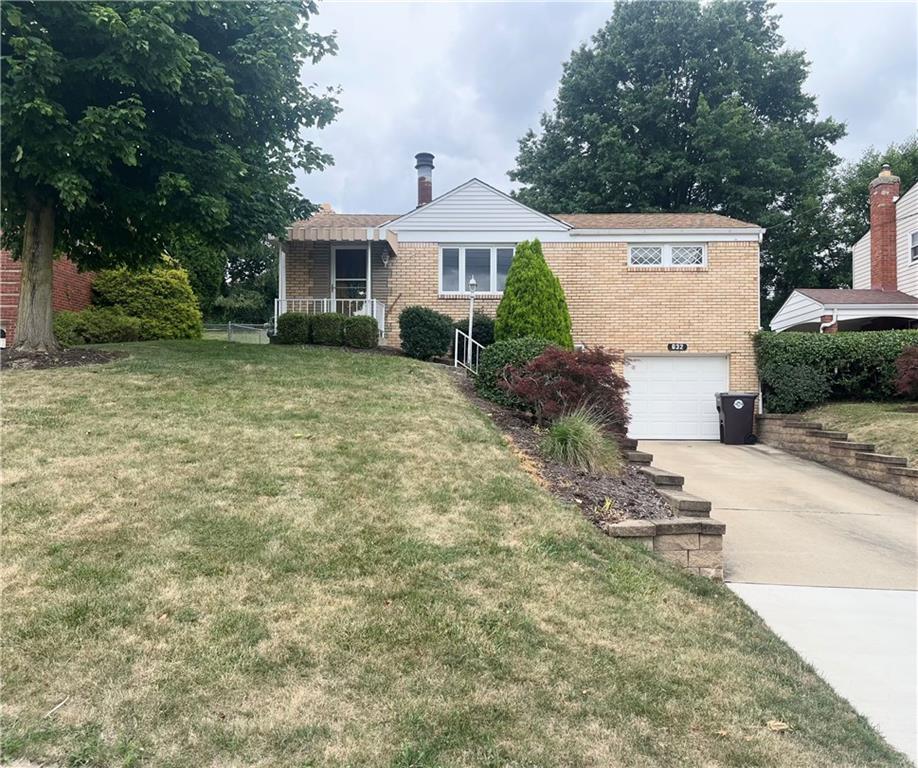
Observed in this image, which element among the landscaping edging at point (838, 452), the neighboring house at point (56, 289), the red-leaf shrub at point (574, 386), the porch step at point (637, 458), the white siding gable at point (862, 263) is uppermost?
the white siding gable at point (862, 263)

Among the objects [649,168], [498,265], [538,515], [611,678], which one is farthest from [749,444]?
[649,168]

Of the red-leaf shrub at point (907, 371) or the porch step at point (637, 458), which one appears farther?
the red-leaf shrub at point (907, 371)

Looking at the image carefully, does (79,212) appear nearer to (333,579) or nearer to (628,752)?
(333,579)

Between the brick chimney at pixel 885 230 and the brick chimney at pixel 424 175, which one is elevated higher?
the brick chimney at pixel 424 175

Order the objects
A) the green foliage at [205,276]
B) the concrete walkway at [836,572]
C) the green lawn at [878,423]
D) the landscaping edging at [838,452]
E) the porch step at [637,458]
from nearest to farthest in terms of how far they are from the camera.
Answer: the concrete walkway at [836,572] → the porch step at [637,458] → the landscaping edging at [838,452] → the green lawn at [878,423] → the green foliage at [205,276]

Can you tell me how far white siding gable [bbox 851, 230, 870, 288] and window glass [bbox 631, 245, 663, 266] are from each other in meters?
10.2

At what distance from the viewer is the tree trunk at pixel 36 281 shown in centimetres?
953

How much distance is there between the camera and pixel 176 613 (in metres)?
3.32

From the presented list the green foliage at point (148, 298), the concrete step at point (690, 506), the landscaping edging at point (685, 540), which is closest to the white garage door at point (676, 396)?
the concrete step at point (690, 506)

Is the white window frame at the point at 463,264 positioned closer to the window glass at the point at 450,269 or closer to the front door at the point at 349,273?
the window glass at the point at 450,269

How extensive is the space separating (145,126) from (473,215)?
8461 millimetres

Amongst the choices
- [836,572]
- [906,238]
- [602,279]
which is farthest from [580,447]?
[906,238]

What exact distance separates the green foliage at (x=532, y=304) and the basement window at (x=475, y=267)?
2.11 m

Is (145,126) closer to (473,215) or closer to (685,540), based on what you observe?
(685,540)
